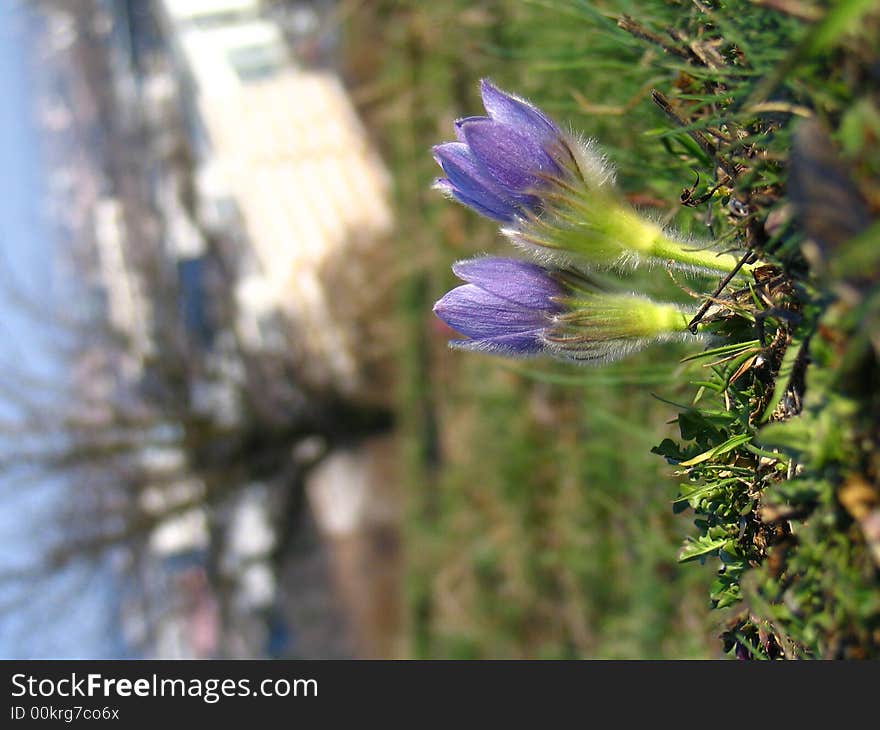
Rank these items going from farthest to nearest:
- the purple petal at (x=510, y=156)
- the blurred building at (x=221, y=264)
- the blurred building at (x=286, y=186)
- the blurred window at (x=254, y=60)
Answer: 1. the blurred window at (x=254, y=60)
2. the blurred building at (x=286, y=186)
3. the blurred building at (x=221, y=264)
4. the purple petal at (x=510, y=156)

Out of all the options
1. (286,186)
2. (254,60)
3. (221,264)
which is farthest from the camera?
(254,60)

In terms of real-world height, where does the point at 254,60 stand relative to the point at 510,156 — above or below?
below

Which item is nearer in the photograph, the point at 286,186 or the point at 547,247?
the point at 547,247

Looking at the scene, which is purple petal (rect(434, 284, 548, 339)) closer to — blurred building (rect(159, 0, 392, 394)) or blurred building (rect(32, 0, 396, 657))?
blurred building (rect(32, 0, 396, 657))

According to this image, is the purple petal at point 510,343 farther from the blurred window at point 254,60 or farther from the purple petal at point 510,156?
the blurred window at point 254,60

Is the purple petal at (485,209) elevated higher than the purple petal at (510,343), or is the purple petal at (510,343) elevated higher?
the purple petal at (485,209)

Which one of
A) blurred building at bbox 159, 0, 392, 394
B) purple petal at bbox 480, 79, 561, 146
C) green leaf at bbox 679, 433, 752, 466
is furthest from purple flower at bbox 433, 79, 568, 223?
blurred building at bbox 159, 0, 392, 394

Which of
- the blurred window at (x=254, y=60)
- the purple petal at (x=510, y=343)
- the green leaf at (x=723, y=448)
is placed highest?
the purple petal at (x=510, y=343)

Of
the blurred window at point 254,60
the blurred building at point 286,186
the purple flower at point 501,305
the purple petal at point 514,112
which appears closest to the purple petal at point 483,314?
the purple flower at point 501,305

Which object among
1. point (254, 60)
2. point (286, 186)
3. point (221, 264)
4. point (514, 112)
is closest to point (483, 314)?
point (514, 112)

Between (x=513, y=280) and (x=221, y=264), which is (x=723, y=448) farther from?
(x=221, y=264)
